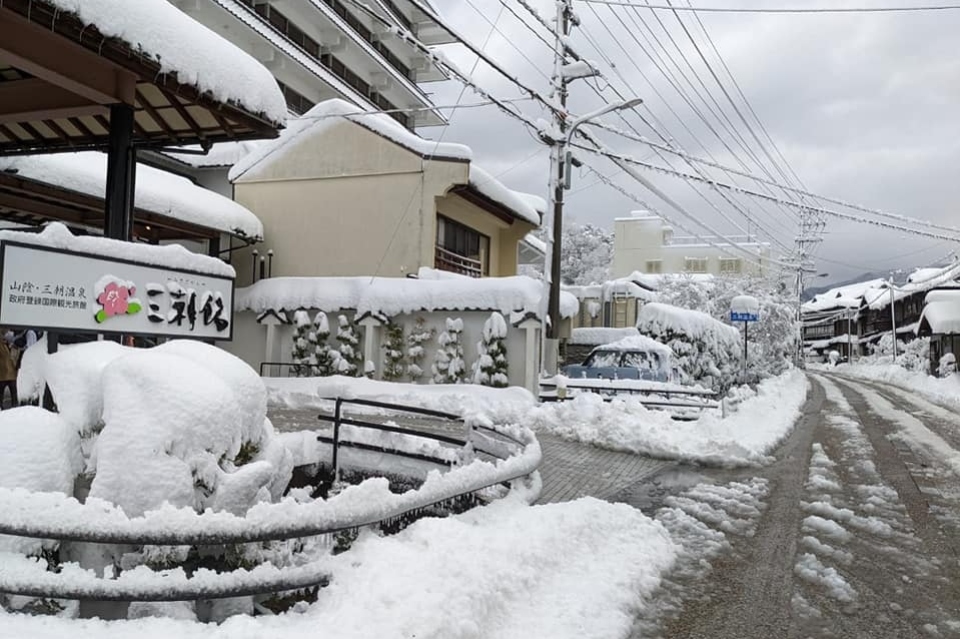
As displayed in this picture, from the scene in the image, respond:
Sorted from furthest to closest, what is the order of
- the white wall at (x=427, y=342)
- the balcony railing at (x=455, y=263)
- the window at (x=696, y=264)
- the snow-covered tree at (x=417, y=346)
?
the window at (x=696, y=264)
the balcony railing at (x=455, y=263)
the snow-covered tree at (x=417, y=346)
the white wall at (x=427, y=342)

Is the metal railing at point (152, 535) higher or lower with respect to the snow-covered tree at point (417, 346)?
lower

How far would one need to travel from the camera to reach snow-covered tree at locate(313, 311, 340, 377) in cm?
2016

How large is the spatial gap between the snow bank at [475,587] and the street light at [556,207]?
11462 millimetres

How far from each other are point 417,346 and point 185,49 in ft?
43.3

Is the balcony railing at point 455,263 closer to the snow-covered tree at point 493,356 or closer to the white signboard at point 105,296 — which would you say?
the snow-covered tree at point 493,356

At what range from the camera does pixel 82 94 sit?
7.20 metres

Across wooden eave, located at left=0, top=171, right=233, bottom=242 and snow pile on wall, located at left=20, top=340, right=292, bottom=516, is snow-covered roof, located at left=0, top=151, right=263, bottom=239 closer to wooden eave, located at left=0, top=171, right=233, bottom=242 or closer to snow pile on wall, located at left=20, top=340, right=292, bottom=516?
wooden eave, located at left=0, top=171, right=233, bottom=242

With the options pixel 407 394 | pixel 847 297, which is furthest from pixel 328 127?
pixel 847 297

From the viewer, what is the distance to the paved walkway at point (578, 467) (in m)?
8.47

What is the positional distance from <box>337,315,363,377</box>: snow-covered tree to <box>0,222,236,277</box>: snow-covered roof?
14.2 m

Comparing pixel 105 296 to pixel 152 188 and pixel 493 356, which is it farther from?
pixel 493 356

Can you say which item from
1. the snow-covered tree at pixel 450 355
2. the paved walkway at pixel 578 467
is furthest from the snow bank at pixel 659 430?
the snow-covered tree at pixel 450 355

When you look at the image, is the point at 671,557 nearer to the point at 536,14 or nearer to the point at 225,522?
the point at 225,522

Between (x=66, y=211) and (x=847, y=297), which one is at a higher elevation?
(x=847, y=297)
